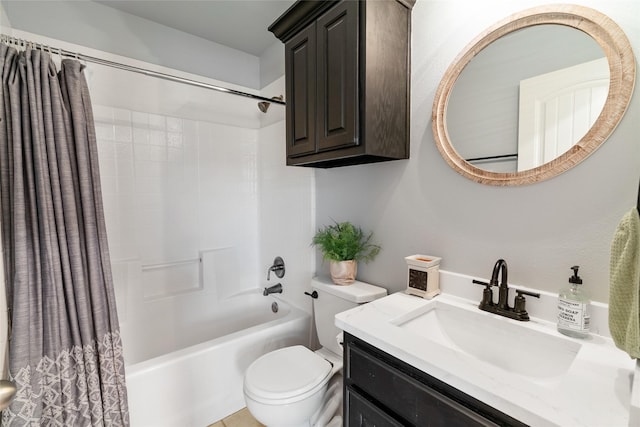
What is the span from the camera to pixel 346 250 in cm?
151

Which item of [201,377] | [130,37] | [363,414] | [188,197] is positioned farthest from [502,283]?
[130,37]

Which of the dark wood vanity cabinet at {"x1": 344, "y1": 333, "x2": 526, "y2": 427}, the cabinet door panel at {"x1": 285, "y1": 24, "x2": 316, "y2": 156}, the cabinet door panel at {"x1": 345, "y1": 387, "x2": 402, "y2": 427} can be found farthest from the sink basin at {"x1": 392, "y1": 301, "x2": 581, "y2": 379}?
the cabinet door panel at {"x1": 285, "y1": 24, "x2": 316, "y2": 156}

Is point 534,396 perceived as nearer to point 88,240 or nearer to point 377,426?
point 377,426

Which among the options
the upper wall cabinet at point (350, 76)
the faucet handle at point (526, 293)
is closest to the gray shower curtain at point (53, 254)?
the upper wall cabinet at point (350, 76)

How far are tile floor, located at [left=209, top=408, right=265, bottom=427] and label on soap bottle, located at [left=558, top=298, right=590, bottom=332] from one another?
1558 millimetres

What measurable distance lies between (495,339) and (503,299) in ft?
0.47

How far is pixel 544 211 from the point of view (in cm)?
97

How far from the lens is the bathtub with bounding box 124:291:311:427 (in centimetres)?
135

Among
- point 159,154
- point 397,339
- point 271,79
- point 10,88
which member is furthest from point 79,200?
point 271,79

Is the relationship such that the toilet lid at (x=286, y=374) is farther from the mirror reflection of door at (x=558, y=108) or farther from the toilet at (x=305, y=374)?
the mirror reflection of door at (x=558, y=108)

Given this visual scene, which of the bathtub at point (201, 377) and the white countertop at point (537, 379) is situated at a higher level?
the white countertop at point (537, 379)

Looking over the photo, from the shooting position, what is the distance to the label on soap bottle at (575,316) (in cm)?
83

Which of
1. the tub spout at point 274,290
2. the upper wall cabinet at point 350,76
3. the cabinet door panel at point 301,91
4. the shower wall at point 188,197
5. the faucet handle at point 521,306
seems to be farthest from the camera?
the tub spout at point 274,290

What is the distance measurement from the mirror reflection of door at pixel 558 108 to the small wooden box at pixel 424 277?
504 millimetres
